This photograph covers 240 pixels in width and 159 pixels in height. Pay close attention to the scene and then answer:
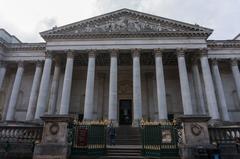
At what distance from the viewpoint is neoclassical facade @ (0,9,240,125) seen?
24672mm

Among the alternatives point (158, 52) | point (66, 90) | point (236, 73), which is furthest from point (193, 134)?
point (236, 73)

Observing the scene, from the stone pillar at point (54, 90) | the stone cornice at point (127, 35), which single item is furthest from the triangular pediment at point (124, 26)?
the stone pillar at point (54, 90)

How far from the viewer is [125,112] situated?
32.4 m

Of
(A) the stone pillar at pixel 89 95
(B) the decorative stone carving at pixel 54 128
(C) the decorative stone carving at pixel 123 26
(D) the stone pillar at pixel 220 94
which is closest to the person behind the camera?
(B) the decorative stone carving at pixel 54 128

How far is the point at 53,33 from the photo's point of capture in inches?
1074

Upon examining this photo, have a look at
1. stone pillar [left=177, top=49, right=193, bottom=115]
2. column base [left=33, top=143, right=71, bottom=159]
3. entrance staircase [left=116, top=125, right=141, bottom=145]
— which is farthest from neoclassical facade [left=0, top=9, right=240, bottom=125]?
column base [left=33, top=143, right=71, bottom=159]

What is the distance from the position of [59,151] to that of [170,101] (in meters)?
23.8

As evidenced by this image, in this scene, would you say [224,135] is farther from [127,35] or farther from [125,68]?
[125,68]

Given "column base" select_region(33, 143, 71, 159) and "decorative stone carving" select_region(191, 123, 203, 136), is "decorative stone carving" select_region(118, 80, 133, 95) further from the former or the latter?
"column base" select_region(33, 143, 71, 159)

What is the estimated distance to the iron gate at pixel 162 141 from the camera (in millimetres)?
11391

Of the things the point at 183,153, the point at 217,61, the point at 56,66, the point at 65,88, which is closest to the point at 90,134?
the point at 183,153

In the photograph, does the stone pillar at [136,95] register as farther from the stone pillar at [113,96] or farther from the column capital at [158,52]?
the column capital at [158,52]

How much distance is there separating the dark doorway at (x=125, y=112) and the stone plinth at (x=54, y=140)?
20913 mm

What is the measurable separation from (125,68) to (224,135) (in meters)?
23.5
